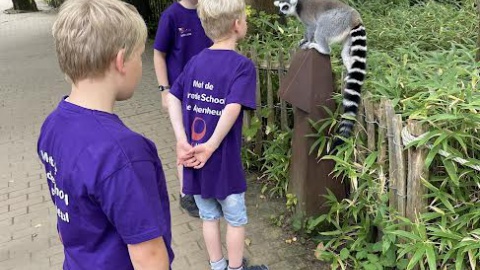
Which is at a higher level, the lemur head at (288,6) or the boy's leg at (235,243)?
the lemur head at (288,6)

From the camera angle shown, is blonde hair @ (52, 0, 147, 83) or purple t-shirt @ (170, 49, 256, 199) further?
purple t-shirt @ (170, 49, 256, 199)

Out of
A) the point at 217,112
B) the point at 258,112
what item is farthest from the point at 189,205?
the point at 217,112

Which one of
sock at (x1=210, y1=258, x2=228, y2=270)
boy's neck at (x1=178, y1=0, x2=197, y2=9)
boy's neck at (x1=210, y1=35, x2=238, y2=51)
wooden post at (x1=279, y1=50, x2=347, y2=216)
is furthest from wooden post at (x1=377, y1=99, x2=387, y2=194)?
boy's neck at (x1=178, y1=0, x2=197, y2=9)

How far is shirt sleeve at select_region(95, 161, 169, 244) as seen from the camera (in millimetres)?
1323

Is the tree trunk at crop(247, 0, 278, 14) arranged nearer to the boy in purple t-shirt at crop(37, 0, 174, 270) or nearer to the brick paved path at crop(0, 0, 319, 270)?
the brick paved path at crop(0, 0, 319, 270)

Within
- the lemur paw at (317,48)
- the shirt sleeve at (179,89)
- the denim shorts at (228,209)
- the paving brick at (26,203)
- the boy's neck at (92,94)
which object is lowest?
the paving brick at (26,203)

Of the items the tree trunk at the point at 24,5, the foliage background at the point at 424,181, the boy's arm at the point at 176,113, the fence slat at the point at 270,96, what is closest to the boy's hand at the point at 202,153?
the boy's arm at the point at 176,113

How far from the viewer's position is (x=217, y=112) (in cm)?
248

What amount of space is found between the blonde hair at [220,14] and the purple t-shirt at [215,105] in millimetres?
122

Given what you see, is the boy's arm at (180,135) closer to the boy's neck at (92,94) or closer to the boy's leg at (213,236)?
the boy's leg at (213,236)

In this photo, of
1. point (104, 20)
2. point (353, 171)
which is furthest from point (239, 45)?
point (104, 20)

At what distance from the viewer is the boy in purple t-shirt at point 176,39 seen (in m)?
3.31

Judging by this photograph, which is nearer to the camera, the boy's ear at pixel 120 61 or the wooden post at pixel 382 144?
the boy's ear at pixel 120 61

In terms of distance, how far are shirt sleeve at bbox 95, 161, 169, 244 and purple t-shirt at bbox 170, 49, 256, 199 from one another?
108 cm
